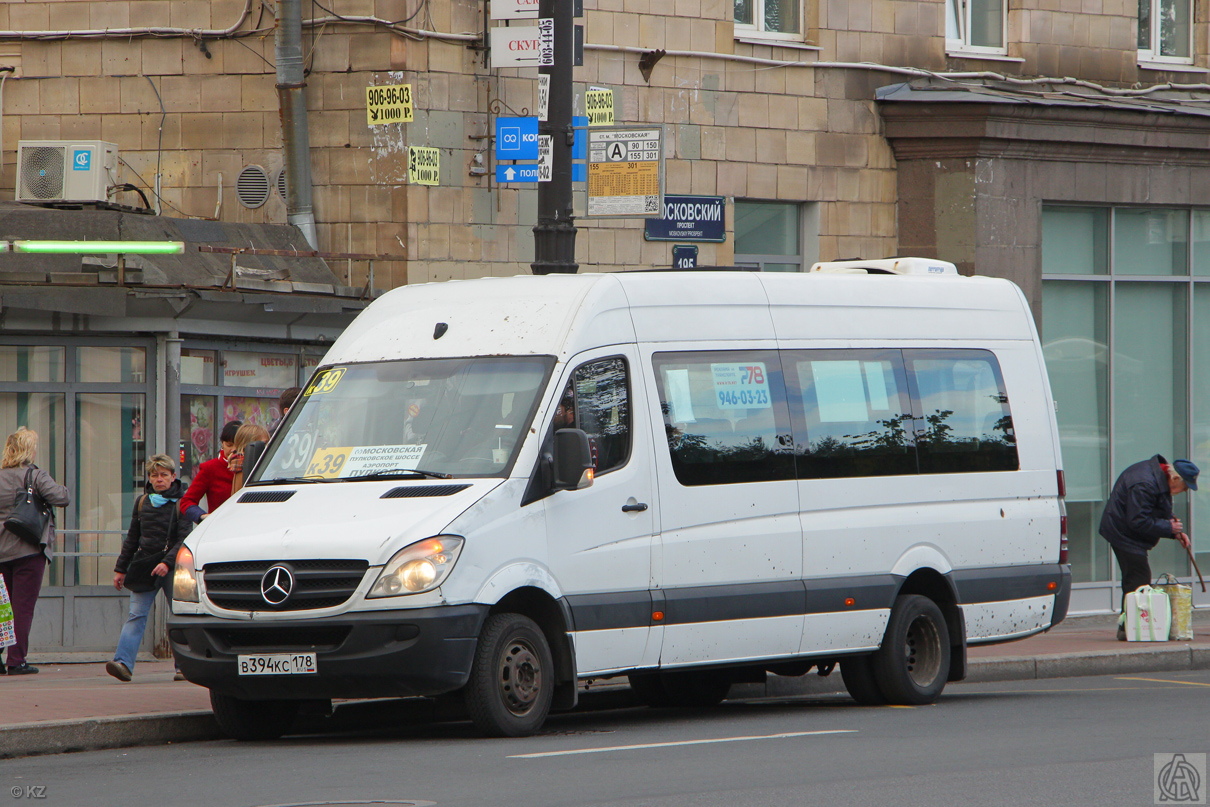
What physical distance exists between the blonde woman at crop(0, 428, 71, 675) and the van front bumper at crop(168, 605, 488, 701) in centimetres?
447

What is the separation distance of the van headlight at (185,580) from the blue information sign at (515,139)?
6.70 m

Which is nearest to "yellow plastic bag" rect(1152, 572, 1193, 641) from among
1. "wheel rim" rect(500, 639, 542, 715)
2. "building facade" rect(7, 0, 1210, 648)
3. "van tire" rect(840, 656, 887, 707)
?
"building facade" rect(7, 0, 1210, 648)

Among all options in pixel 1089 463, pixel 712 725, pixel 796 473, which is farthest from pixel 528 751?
pixel 1089 463

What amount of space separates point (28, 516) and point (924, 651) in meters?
6.36

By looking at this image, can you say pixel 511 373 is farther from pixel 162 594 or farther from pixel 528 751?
pixel 162 594

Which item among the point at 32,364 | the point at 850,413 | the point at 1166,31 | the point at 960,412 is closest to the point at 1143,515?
the point at 960,412

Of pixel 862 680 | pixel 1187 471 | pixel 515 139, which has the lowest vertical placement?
pixel 862 680

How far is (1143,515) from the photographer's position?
16188 mm

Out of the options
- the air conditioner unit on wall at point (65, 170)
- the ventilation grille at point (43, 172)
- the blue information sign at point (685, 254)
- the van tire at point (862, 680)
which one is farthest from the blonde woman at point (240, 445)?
the blue information sign at point (685, 254)

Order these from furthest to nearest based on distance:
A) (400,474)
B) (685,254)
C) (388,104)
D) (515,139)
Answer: (685,254)
(515,139)
(388,104)
(400,474)

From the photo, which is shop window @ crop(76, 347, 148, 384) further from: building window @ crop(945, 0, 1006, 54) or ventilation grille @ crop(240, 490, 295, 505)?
building window @ crop(945, 0, 1006, 54)

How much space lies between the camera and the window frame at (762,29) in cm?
1755

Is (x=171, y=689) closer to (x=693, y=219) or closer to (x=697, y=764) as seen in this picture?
(x=697, y=764)

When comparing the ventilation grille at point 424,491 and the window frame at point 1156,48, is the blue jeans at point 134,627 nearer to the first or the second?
the ventilation grille at point 424,491
